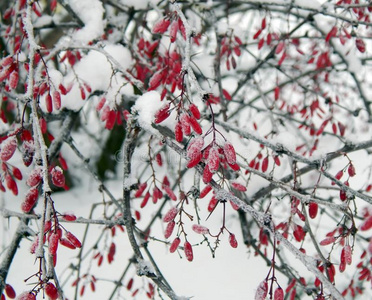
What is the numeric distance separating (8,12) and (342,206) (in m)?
2.46

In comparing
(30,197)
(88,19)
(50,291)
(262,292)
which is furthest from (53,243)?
(88,19)

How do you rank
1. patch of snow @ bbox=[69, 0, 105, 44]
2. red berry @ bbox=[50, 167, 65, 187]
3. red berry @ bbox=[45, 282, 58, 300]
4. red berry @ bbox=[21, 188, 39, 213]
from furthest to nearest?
patch of snow @ bbox=[69, 0, 105, 44] → red berry @ bbox=[50, 167, 65, 187] → red berry @ bbox=[21, 188, 39, 213] → red berry @ bbox=[45, 282, 58, 300]

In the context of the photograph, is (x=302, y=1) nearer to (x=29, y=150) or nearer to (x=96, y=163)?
(x=29, y=150)

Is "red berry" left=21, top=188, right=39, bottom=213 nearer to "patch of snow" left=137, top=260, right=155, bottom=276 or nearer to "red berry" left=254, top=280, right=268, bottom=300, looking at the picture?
"patch of snow" left=137, top=260, right=155, bottom=276

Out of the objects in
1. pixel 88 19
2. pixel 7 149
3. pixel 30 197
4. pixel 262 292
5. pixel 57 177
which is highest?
pixel 88 19

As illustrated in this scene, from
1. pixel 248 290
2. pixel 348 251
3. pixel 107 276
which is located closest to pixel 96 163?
pixel 107 276

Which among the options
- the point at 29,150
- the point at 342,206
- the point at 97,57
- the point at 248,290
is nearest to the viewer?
the point at 342,206

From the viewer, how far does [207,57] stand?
A: 3717mm

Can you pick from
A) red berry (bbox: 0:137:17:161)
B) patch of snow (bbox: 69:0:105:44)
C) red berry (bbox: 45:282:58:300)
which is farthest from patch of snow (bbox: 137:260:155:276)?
patch of snow (bbox: 69:0:105:44)

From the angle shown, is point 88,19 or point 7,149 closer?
→ point 7,149

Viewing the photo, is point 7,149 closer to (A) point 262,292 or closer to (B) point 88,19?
(A) point 262,292

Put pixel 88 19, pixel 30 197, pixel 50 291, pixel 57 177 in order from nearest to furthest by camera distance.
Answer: pixel 50 291 → pixel 30 197 → pixel 57 177 → pixel 88 19

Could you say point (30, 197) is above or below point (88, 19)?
below

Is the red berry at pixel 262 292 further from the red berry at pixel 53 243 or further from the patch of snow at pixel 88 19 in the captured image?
the patch of snow at pixel 88 19
